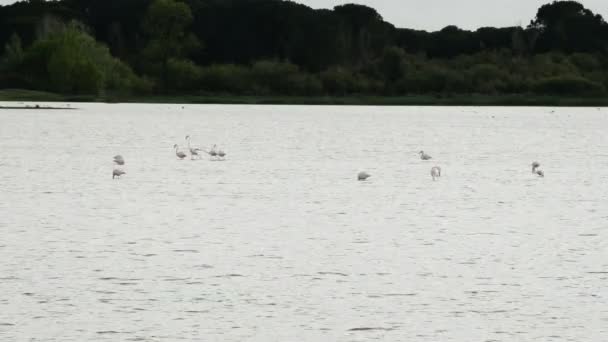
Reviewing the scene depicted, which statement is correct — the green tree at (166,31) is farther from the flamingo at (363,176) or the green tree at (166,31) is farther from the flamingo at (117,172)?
the flamingo at (363,176)

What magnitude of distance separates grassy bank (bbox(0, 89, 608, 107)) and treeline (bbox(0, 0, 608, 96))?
0.79 meters

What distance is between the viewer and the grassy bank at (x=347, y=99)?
12381cm

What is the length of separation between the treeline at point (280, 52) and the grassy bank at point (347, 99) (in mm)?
790

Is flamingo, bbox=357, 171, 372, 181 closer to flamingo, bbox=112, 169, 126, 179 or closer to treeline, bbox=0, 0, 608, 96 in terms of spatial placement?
flamingo, bbox=112, 169, 126, 179

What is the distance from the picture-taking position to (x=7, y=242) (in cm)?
2191

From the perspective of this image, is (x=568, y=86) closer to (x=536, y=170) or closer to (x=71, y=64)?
(x=71, y=64)

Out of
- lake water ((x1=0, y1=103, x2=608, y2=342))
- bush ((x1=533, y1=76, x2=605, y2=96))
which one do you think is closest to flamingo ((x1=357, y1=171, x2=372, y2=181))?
lake water ((x1=0, y1=103, x2=608, y2=342))

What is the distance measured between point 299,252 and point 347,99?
397 feet

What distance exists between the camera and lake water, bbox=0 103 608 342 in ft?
51.1

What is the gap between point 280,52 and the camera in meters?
158

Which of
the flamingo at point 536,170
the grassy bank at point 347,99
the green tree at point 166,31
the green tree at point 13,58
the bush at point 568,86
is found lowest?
the grassy bank at point 347,99

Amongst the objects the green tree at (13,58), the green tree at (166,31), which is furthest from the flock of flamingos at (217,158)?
the green tree at (166,31)

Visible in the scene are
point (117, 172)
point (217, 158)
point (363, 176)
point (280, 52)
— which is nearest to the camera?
point (117, 172)

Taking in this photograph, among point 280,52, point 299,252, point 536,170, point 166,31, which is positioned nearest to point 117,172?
point 536,170
